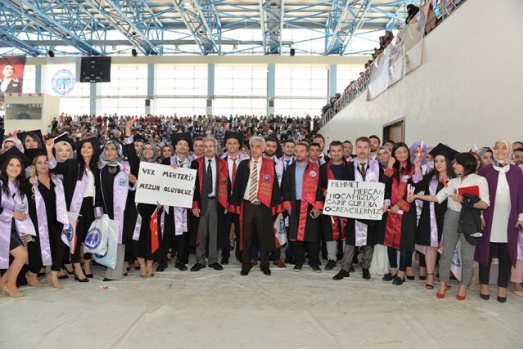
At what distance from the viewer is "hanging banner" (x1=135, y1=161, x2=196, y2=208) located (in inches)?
201

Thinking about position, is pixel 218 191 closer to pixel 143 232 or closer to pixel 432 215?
pixel 143 232

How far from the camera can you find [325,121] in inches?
980

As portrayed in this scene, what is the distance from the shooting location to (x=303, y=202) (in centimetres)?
555

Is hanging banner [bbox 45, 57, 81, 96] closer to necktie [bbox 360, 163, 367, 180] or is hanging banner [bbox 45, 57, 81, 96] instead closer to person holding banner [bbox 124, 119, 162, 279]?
person holding banner [bbox 124, 119, 162, 279]

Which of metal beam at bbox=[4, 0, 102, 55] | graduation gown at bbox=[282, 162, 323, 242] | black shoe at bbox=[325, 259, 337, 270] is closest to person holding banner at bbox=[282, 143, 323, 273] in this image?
graduation gown at bbox=[282, 162, 323, 242]

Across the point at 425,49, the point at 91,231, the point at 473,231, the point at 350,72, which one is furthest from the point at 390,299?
the point at 350,72

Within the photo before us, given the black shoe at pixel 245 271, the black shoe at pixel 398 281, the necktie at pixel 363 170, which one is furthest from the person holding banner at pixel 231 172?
the black shoe at pixel 398 281

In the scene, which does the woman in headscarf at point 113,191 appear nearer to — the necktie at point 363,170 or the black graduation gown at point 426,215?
the necktie at point 363,170

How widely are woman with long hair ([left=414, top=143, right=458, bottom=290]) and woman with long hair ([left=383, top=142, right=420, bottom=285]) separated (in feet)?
0.39

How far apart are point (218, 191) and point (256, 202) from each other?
1.98ft

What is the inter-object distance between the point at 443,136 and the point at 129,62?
94.6 feet

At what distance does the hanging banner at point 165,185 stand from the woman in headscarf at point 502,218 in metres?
3.42

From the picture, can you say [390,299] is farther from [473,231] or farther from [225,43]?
[225,43]

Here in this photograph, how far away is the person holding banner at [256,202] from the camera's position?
209 inches
